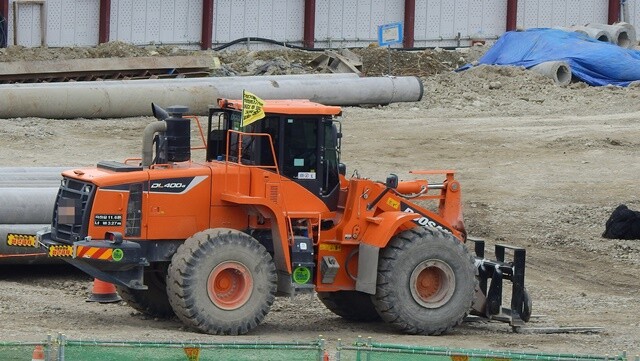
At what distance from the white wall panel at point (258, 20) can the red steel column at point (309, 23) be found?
0.59 ft

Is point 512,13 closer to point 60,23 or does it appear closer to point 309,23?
point 309,23

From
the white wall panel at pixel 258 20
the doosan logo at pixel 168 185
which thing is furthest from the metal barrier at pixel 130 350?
the white wall panel at pixel 258 20

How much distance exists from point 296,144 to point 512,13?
31377mm

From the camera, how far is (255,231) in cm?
1602

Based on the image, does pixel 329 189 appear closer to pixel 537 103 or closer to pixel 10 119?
pixel 10 119

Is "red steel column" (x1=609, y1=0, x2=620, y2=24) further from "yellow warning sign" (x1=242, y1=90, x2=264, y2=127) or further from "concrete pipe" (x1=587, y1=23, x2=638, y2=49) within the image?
"yellow warning sign" (x1=242, y1=90, x2=264, y2=127)

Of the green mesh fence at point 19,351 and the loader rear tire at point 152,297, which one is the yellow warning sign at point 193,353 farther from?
the loader rear tire at point 152,297

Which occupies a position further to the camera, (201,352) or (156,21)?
(156,21)

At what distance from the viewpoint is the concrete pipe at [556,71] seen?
3716cm

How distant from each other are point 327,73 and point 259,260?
21749mm

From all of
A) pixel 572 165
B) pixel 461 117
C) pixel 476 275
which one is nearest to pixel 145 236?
pixel 476 275

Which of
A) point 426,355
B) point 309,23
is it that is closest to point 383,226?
point 426,355

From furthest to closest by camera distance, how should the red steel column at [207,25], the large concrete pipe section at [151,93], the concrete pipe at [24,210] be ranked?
the red steel column at [207,25], the large concrete pipe section at [151,93], the concrete pipe at [24,210]

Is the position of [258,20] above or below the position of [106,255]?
above
